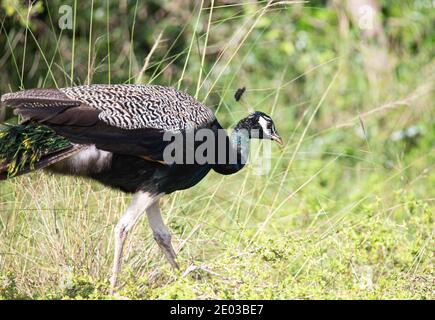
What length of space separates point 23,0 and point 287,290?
3.00 m

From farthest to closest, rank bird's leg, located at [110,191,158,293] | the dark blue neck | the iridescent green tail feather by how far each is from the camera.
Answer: the dark blue neck
bird's leg, located at [110,191,158,293]
the iridescent green tail feather

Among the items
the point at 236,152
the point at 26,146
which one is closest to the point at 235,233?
the point at 236,152

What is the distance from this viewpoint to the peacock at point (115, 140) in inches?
163

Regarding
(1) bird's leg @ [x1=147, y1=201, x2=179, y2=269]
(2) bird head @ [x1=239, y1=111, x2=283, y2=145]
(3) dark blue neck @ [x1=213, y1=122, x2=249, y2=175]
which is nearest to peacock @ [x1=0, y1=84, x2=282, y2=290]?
(1) bird's leg @ [x1=147, y1=201, x2=179, y2=269]

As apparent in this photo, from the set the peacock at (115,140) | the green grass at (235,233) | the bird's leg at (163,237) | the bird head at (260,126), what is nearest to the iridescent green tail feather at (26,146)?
the peacock at (115,140)

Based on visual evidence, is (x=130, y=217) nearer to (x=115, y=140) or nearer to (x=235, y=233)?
(x=115, y=140)

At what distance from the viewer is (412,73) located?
7688 mm

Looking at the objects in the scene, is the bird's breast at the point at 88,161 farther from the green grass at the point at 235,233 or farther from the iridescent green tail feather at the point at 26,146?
the green grass at the point at 235,233

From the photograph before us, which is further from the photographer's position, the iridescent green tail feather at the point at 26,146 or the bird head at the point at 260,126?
the bird head at the point at 260,126

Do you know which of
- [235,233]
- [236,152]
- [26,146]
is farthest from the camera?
[235,233]

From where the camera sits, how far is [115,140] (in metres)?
4.18

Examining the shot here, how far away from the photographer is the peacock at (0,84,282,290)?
414 cm

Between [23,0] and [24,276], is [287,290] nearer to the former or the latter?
[24,276]

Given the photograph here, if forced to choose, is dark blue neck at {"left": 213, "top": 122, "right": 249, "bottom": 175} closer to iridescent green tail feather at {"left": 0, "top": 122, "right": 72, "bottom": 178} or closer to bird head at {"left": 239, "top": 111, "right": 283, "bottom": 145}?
bird head at {"left": 239, "top": 111, "right": 283, "bottom": 145}
